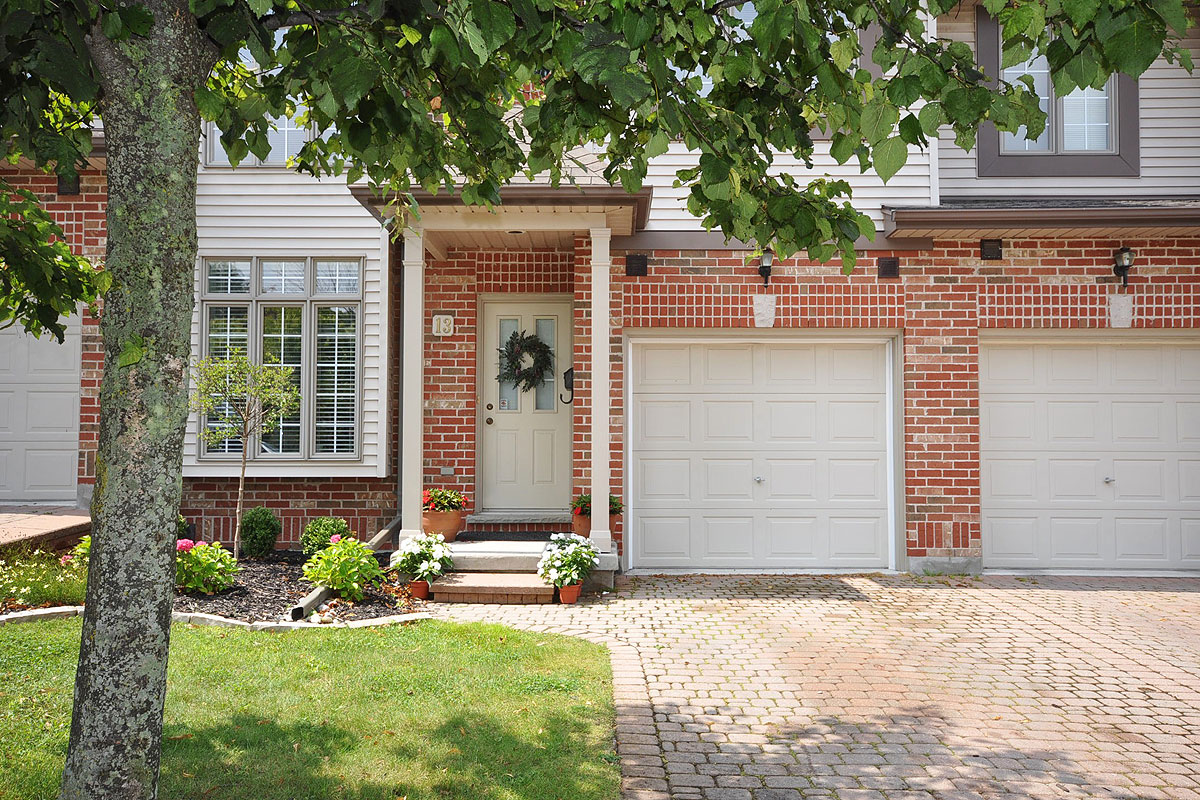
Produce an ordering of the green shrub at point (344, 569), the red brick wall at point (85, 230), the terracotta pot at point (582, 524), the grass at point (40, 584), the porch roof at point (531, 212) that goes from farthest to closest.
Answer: the red brick wall at point (85, 230), the terracotta pot at point (582, 524), the porch roof at point (531, 212), the green shrub at point (344, 569), the grass at point (40, 584)

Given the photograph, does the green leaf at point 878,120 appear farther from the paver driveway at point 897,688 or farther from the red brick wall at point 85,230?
the red brick wall at point 85,230

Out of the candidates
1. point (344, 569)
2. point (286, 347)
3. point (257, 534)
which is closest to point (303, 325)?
point (286, 347)

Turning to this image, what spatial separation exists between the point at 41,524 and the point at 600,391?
4868mm

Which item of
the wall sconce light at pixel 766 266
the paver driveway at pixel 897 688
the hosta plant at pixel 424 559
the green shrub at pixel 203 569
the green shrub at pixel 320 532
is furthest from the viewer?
the wall sconce light at pixel 766 266

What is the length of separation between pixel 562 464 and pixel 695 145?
245 inches

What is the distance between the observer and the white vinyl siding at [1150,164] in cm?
873

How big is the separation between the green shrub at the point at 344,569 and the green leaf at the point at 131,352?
434 cm

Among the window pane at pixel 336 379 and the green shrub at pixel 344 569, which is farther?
the window pane at pixel 336 379

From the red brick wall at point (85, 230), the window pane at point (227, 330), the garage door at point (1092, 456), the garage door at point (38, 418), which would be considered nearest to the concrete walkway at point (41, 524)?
the garage door at point (38, 418)

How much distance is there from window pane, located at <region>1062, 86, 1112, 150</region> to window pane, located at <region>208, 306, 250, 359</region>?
27.8 feet

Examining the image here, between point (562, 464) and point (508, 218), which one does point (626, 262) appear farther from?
point (562, 464)

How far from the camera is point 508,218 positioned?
7465 millimetres

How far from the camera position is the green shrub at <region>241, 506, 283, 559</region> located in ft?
26.7

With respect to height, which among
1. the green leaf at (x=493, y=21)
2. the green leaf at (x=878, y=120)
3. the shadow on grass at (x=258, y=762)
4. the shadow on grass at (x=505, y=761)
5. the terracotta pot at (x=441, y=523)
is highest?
the green leaf at (x=493, y=21)
